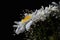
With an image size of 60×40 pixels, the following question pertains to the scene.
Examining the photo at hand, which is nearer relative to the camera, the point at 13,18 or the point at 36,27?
the point at 36,27

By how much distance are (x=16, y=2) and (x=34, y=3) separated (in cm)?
19

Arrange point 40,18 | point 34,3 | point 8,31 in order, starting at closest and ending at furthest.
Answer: point 40,18 < point 34,3 < point 8,31

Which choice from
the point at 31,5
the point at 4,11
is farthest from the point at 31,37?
the point at 4,11

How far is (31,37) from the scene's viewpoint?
1043mm

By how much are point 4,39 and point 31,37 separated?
1005 millimetres

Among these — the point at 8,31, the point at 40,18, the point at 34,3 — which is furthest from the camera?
the point at 8,31

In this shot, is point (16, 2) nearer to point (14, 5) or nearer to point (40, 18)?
point (14, 5)

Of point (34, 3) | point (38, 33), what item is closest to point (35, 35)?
point (38, 33)

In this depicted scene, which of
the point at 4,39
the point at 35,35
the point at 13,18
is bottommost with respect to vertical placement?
the point at 35,35

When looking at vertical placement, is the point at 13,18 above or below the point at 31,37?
above

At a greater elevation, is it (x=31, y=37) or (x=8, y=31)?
(x=8, y=31)

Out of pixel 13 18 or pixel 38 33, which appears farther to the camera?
pixel 13 18

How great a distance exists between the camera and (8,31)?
78.3 inches

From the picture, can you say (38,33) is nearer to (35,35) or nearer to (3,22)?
(35,35)
